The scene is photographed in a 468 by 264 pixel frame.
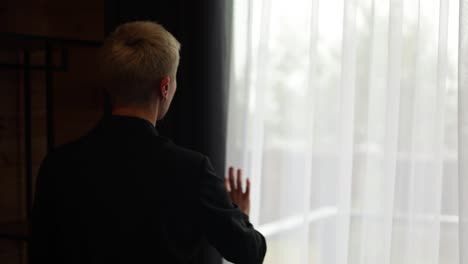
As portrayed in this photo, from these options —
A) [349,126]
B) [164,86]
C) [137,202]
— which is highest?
[164,86]

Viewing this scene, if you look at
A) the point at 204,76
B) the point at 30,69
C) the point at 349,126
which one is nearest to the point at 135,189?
the point at 349,126

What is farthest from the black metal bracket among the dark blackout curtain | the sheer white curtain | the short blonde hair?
the short blonde hair

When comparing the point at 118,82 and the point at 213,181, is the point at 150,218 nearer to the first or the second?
the point at 213,181

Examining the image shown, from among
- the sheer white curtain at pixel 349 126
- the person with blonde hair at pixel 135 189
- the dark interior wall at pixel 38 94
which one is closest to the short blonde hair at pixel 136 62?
the person with blonde hair at pixel 135 189

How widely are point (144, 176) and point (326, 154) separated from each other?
799mm

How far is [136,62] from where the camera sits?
3.98 ft

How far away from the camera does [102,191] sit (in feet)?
3.88

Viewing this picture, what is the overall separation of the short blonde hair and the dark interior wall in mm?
1004

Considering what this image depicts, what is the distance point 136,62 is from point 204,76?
2.78ft

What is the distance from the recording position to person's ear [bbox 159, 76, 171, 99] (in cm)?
124

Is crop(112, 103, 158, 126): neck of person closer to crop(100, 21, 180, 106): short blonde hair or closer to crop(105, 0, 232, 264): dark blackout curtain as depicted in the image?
crop(100, 21, 180, 106): short blonde hair

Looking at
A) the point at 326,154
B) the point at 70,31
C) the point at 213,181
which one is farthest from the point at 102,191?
the point at 70,31

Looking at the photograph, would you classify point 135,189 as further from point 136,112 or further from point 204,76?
point 204,76

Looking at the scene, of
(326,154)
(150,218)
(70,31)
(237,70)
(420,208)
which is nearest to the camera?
(150,218)
